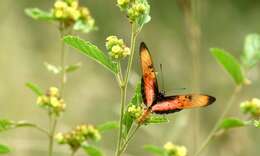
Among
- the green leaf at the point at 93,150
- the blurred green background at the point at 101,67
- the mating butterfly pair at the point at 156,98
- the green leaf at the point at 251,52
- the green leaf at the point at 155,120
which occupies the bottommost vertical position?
the green leaf at the point at 93,150

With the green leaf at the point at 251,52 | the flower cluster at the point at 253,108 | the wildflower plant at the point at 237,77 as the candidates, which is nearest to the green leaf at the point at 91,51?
the wildflower plant at the point at 237,77

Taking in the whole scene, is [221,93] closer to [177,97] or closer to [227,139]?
[227,139]

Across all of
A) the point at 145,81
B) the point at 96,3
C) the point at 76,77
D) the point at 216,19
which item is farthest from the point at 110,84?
the point at 145,81

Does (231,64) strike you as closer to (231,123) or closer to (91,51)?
(231,123)

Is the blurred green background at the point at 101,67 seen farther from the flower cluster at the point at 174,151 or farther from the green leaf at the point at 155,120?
the green leaf at the point at 155,120

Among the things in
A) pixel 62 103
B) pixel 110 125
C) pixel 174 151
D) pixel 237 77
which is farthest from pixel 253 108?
pixel 62 103
